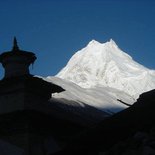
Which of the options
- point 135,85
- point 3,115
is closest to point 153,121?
point 3,115

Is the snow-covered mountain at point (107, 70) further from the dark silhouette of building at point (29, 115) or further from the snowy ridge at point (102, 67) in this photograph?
the dark silhouette of building at point (29, 115)

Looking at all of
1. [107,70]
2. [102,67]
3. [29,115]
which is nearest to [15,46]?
[29,115]

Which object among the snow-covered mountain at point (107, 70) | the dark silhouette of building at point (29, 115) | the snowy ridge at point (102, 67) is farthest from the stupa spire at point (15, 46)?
the snowy ridge at point (102, 67)

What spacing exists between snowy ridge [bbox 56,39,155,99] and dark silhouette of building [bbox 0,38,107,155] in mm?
81830

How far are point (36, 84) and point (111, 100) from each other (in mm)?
11794

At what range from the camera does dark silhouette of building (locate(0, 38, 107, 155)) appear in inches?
706

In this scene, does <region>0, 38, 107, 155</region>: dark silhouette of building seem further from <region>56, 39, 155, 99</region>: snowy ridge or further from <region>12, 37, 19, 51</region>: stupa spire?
<region>56, 39, 155, 99</region>: snowy ridge

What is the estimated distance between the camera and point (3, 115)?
18156 mm

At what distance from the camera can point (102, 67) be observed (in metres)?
118

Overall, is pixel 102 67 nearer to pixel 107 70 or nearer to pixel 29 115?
pixel 107 70

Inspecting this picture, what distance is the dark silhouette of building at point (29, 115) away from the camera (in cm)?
1794

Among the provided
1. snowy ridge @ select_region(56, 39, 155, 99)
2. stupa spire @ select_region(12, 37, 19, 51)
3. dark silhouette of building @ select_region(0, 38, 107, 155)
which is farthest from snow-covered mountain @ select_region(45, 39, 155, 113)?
dark silhouette of building @ select_region(0, 38, 107, 155)

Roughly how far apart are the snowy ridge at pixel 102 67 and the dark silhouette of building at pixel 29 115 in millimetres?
81830

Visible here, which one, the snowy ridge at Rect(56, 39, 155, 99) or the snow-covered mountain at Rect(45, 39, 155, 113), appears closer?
the snow-covered mountain at Rect(45, 39, 155, 113)
